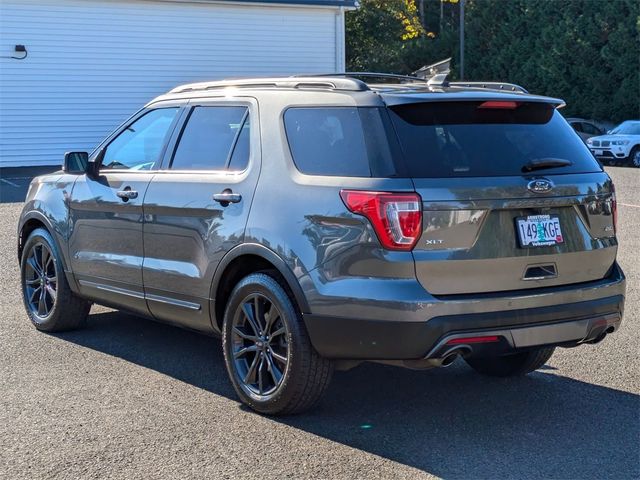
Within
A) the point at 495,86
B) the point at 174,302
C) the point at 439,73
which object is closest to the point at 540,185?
the point at 439,73

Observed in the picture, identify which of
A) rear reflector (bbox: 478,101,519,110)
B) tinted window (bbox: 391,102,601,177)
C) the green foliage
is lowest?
the green foliage

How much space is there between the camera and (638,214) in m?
15.3

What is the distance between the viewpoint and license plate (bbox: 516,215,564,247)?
5.08 metres

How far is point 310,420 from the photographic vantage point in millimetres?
5449

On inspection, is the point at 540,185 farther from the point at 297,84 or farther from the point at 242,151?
the point at 242,151

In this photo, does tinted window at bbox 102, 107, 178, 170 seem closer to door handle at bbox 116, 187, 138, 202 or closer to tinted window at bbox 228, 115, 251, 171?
door handle at bbox 116, 187, 138, 202

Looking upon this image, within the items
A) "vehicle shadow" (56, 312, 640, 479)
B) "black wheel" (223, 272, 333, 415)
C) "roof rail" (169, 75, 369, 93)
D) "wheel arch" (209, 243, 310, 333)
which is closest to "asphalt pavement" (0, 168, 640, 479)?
"vehicle shadow" (56, 312, 640, 479)

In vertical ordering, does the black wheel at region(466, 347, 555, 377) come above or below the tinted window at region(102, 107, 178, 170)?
below

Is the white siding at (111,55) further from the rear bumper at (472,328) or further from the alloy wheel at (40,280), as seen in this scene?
the rear bumper at (472,328)

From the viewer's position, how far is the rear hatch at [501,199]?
Answer: 16.1ft

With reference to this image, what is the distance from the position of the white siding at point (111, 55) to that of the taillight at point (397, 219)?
21.6 meters

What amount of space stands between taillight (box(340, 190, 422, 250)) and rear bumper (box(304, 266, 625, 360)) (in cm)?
34

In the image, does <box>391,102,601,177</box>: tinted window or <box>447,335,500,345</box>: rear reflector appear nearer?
<box>447,335,500,345</box>: rear reflector

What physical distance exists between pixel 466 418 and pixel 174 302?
76.7 inches
